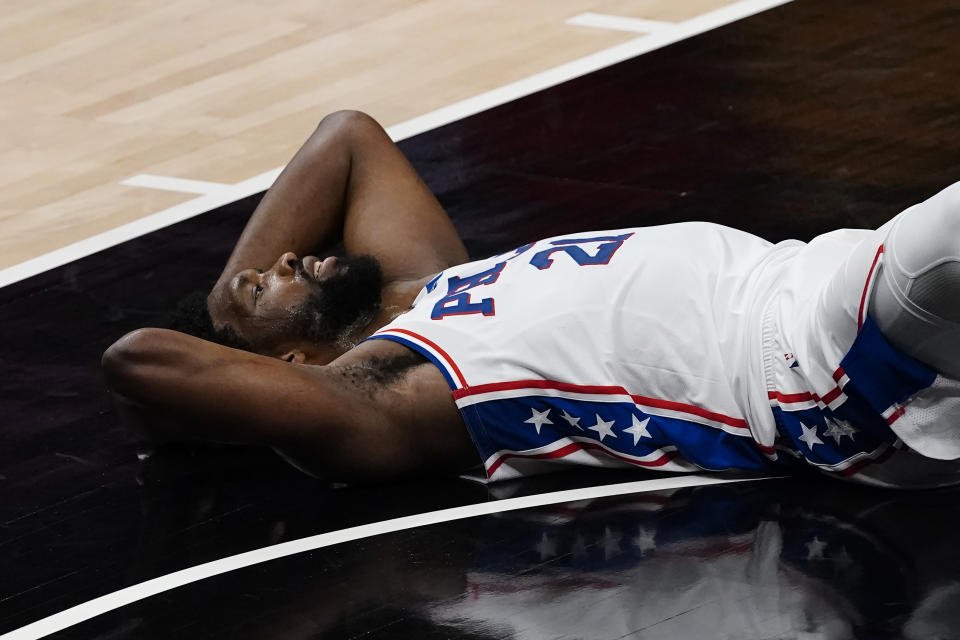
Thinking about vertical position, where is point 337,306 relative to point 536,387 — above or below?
above

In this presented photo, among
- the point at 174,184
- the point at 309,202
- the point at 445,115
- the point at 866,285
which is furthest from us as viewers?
the point at 445,115

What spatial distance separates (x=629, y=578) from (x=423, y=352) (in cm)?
73

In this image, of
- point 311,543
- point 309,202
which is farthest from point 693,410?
point 309,202

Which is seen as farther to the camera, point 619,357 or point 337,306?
point 337,306

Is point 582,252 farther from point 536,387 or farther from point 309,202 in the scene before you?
point 309,202

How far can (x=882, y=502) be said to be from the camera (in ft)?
11.0

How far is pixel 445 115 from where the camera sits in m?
6.27

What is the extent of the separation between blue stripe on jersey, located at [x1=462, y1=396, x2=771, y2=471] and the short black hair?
2.30 ft

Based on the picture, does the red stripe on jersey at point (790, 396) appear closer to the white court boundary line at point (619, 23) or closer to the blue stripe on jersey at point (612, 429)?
the blue stripe on jersey at point (612, 429)

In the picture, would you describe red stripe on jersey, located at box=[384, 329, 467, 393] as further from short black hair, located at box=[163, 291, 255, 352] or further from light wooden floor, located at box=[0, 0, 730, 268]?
light wooden floor, located at box=[0, 0, 730, 268]

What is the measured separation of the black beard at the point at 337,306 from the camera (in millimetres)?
3893

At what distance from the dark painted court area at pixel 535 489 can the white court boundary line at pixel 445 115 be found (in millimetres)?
90

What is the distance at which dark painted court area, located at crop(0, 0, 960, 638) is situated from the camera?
3109mm

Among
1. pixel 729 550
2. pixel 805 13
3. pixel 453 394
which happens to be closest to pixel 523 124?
pixel 805 13
